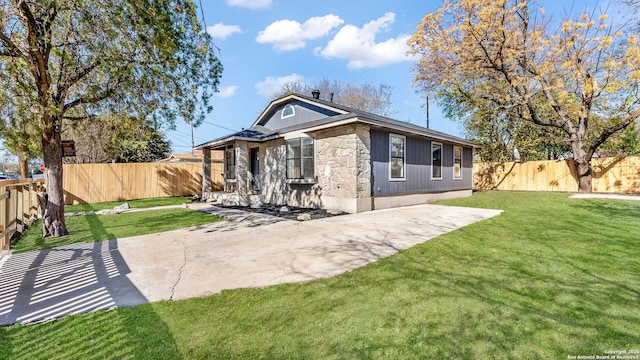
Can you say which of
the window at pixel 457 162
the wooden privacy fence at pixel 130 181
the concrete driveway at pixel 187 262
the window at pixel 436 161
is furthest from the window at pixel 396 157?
the wooden privacy fence at pixel 130 181

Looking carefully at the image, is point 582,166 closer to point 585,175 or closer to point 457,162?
point 585,175

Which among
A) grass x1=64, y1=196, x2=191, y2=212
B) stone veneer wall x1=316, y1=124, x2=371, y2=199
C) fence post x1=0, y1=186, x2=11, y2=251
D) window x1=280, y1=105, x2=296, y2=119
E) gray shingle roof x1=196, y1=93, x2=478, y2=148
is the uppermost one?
window x1=280, y1=105, x2=296, y2=119

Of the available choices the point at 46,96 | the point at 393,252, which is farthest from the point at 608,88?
the point at 46,96

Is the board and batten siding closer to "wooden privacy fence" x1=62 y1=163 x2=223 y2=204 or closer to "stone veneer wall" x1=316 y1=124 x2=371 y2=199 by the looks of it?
"stone veneer wall" x1=316 y1=124 x2=371 y2=199

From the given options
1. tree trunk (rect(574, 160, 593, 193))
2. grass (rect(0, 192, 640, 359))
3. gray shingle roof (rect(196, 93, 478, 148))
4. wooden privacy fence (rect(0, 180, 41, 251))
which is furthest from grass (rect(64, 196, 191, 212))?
tree trunk (rect(574, 160, 593, 193))

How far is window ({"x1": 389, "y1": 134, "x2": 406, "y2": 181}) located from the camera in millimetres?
9820

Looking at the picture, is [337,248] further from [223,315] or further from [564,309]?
[564,309]

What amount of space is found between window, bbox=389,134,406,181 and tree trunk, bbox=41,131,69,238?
8.94m

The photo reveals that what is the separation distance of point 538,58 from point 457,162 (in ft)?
18.9

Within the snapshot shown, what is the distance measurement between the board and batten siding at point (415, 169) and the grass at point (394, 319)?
18.2 feet

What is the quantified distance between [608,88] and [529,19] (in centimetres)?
453

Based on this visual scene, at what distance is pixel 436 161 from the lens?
39.6 ft

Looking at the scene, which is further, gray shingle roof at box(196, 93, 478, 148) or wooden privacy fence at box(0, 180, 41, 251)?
gray shingle roof at box(196, 93, 478, 148)

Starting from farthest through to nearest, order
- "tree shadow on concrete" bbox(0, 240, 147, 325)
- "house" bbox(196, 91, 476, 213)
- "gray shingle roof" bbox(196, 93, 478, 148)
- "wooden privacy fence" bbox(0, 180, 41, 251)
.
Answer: "house" bbox(196, 91, 476, 213) < "gray shingle roof" bbox(196, 93, 478, 148) < "wooden privacy fence" bbox(0, 180, 41, 251) < "tree shadow on concrete" bbox(0, 240, 147, 325)
